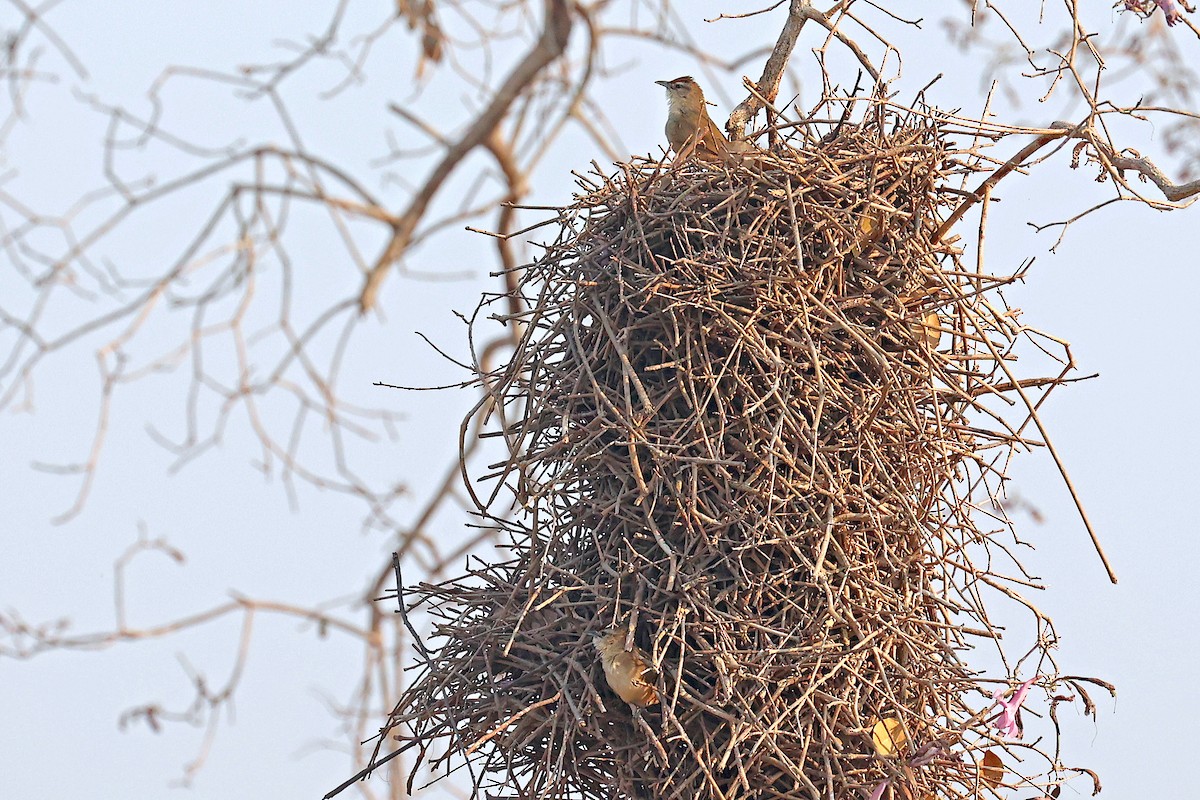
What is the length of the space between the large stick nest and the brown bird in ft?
0.22

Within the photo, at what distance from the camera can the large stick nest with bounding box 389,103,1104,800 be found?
1.07 meters

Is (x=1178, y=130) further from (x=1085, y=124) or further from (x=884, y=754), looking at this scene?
(x=884, y=754)

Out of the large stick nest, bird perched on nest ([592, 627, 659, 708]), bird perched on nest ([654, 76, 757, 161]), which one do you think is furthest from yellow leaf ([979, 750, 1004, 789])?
bird perched on nest ([654, 76, 757, 161])

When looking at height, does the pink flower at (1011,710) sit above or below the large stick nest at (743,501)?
below

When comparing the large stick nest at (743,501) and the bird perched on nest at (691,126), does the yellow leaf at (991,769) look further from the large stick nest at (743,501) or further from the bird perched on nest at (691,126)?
the bird perched on nest at (691,126)

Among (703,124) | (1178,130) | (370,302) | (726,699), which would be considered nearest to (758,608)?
(726,699)

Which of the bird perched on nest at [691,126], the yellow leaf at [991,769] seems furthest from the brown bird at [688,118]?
the yellow leaf at [991,769]

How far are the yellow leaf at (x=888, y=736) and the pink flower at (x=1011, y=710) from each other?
0.09m

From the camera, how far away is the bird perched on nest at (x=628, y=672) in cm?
104

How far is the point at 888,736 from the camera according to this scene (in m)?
1.10

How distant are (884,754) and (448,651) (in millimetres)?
383

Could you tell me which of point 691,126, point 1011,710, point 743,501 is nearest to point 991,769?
point 1011,710

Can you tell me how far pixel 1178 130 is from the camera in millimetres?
2529

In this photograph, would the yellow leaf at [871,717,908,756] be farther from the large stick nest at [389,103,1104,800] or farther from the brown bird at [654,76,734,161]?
the brown bird at [654,76,734,161]
